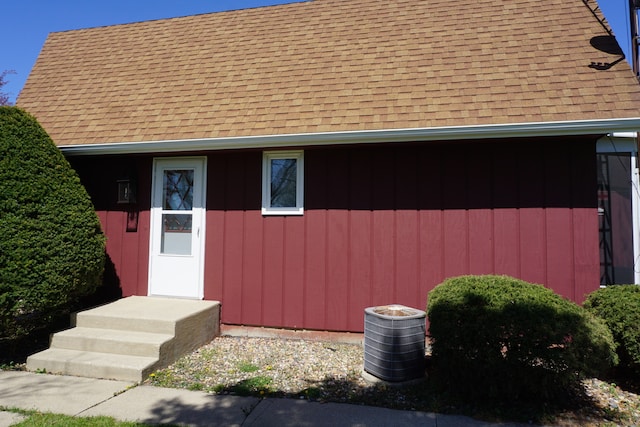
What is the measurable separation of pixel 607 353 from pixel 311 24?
268 inches

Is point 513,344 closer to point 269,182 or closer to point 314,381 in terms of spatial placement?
point 314,381

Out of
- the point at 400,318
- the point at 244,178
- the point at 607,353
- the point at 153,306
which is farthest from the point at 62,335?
the point at 607,353

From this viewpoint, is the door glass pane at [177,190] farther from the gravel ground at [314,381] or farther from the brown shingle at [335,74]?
the gravel ground at [314,381]

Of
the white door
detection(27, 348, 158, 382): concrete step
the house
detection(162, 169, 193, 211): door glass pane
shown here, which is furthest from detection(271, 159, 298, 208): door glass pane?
detection(27, 348, 158, 382): concrete step

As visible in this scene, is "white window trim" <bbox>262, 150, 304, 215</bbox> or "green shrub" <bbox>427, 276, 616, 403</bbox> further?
"white window trim" <bbox>262, 150, 304, 215</bbox>

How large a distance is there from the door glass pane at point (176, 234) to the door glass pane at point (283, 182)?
1.45 meters

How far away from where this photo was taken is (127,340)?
479cm

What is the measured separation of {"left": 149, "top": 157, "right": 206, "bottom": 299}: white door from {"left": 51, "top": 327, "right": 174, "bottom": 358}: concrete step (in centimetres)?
122

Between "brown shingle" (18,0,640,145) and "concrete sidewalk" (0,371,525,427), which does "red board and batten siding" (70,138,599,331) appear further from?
"concrete sidewalk" (0,371,525,427)

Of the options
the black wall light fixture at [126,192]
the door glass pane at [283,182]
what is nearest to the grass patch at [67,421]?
the door glass pane at [283,182]

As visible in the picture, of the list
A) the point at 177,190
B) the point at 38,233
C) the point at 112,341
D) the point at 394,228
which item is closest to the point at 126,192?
the point at 177,190

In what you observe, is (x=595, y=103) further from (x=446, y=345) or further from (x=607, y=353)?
(x=446, y=345)

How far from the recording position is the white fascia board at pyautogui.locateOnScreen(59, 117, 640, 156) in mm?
4723

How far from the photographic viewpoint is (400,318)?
4191mm
